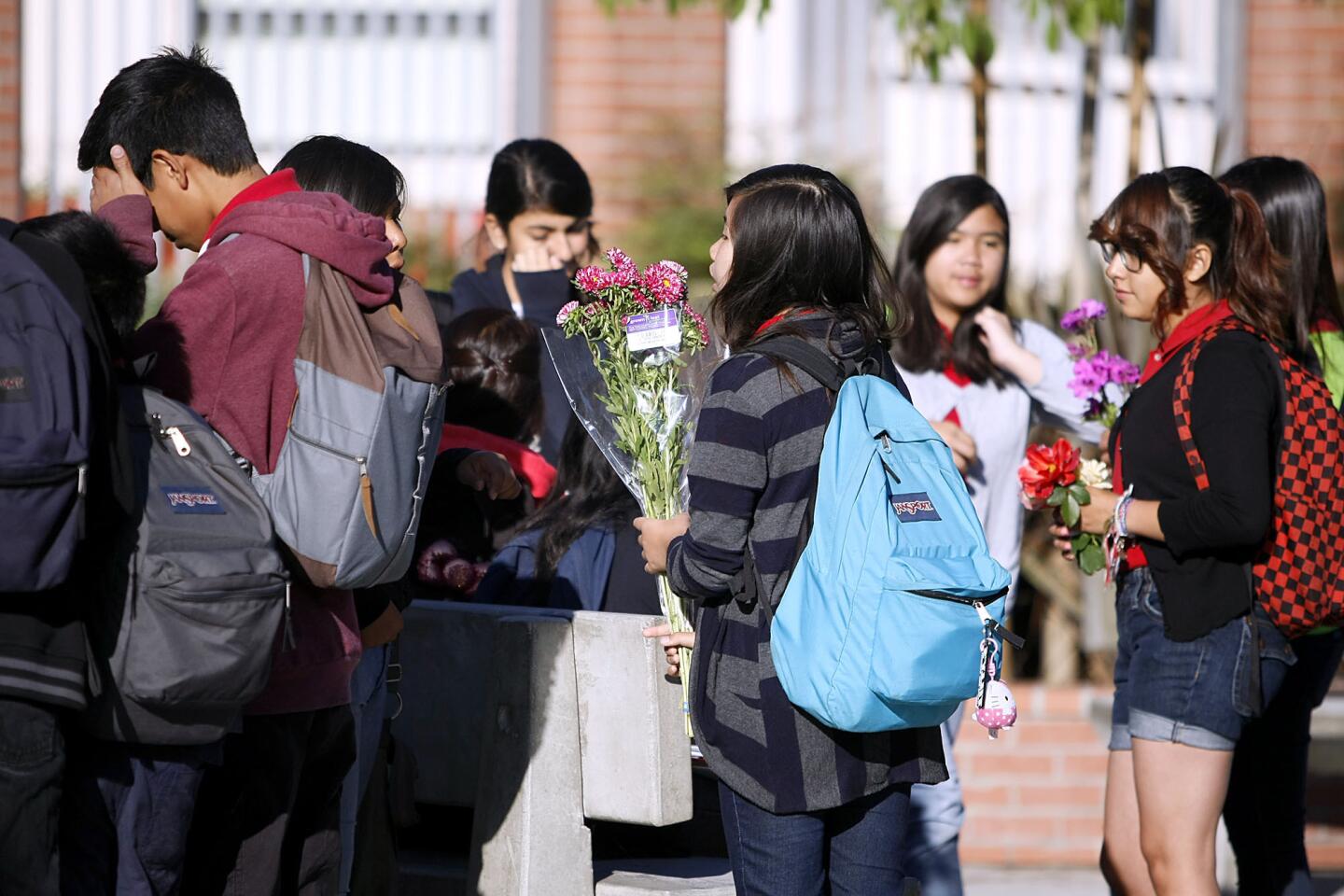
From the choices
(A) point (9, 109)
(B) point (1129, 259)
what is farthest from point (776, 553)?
(A) point (9, 109)

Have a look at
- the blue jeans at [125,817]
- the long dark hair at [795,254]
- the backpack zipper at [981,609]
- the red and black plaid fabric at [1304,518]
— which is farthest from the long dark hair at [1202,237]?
the blue jeans at [125,817]

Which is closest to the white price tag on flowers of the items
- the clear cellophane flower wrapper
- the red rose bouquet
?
the clear cellophane flower wrapper

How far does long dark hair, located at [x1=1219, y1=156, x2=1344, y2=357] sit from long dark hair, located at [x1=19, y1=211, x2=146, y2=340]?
261cm

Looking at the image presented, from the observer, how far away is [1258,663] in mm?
3385

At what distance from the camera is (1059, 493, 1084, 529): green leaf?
3.71 metres

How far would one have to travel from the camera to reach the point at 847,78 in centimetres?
832

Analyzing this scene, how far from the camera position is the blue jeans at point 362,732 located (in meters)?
3.03

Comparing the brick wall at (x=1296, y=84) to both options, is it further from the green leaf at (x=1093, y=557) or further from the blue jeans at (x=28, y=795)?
the blue jeans at (x=28, y=795)

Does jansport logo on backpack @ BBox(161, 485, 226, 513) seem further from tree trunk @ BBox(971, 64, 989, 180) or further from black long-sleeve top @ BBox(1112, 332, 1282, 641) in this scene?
tree trunk @ BBox(971, 64, 989, 180)

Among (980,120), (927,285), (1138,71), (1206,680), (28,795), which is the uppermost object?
(1138,71)

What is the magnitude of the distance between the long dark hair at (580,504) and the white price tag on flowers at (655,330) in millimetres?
554

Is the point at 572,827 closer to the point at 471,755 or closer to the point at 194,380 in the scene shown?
the point at 471,755

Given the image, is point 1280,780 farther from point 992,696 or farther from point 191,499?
point 191,499

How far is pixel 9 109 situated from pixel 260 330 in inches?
228
